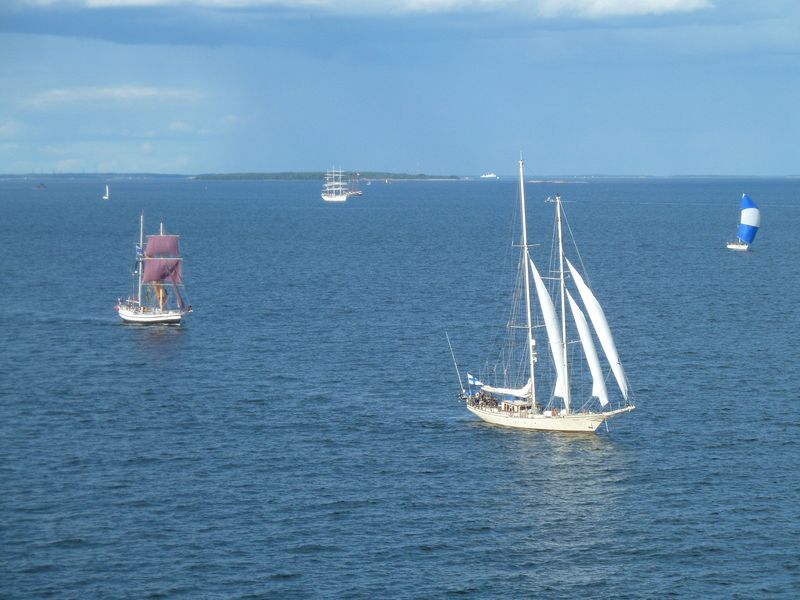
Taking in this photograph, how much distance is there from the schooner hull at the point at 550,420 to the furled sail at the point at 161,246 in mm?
62169

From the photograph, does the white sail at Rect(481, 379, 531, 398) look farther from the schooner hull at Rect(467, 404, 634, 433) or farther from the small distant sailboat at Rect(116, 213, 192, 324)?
the small distant sailboat at Rect(116, 213, 192, 324)

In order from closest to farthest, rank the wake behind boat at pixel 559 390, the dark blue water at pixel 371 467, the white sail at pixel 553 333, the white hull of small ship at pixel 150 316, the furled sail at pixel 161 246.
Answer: the dark blue water at pixel 371 467 → the wake behind boat at pixel 559 390 → the white sail at pixel 553 333 → the white hull of small ship at pixel 150 316 → the furled sail at pixel 161 246

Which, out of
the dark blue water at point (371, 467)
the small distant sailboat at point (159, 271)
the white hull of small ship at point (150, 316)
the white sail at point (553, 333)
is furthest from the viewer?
the small distant sailboat at point (159, 271)

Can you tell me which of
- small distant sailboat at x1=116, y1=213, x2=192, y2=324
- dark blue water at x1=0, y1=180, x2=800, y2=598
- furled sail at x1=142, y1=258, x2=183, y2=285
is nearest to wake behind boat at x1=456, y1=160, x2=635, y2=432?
dark blue water at x1=0, y1=180, x2=800, y2=598

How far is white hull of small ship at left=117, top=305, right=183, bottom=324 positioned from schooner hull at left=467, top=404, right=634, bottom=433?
5025cm

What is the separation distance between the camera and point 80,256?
19625 centimetres

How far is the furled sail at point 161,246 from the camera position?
138m

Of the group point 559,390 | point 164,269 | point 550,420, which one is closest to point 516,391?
point 559,390

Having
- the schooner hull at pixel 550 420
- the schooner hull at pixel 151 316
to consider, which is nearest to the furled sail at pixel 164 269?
the schooner hull at pixel 151 316

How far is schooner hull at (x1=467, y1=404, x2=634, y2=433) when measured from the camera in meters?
83.0

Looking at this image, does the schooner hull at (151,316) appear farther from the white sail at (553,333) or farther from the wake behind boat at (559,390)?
the white sail at (553,333)

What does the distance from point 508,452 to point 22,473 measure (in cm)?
2931

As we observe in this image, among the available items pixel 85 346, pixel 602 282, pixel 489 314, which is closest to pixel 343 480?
pixel 85 346

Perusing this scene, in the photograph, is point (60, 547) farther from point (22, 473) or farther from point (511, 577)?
point (511, 577)
